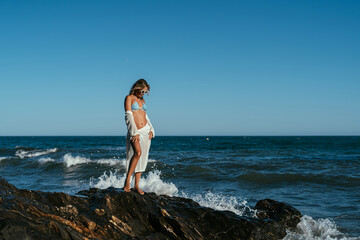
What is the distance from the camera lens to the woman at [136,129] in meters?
5.48

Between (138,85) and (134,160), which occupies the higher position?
(138,85)

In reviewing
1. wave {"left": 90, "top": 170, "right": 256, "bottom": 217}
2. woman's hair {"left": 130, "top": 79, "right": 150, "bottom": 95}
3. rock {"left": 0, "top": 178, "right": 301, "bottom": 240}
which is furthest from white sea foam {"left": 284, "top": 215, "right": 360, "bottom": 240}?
woman's hair {"left": 130, "top": 79, "right": 150, "bottom": 95}

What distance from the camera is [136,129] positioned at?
5.49m

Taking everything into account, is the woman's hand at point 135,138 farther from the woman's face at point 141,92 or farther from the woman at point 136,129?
the woman's face at point 141,92

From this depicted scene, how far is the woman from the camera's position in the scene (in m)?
5.48

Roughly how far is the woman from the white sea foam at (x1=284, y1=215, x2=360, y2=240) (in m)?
3.02

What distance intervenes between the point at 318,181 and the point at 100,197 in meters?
9.77

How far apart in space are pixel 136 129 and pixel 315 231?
4.07 meters

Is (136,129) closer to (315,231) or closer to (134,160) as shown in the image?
(134,160)

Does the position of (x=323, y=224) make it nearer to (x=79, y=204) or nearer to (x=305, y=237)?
(x=305, y=237)

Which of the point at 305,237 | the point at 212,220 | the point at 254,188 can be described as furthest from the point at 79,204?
the point at 254,188

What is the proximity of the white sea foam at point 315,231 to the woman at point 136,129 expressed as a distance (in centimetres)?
302

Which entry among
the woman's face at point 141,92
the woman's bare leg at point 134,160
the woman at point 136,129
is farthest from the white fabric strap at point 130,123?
the woman's face at point 141,92

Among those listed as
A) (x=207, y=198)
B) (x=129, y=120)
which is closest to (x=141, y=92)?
(x=129, y=120)
